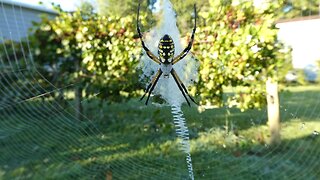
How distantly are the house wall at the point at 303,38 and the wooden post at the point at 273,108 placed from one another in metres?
0.11

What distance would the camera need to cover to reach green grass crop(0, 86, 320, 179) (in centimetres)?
129

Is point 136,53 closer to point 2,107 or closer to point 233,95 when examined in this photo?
point 233,95

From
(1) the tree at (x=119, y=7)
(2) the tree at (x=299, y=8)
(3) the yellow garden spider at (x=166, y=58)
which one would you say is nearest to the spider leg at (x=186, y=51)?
(3) the yellow garden spider at (x=166, y=58)

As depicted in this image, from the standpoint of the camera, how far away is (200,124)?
120 centimetres

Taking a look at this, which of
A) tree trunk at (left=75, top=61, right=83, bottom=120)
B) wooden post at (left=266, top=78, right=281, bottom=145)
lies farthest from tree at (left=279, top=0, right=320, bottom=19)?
tree trunk at (left=75, top=61, right=83, bottom=120)

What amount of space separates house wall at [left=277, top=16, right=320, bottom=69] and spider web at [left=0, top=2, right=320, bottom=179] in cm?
13

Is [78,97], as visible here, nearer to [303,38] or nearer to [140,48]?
[140,48]

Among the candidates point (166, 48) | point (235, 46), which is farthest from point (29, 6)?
point (235, 46)

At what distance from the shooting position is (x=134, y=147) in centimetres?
157

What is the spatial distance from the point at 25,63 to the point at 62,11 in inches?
6.5

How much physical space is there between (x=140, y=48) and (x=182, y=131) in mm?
385

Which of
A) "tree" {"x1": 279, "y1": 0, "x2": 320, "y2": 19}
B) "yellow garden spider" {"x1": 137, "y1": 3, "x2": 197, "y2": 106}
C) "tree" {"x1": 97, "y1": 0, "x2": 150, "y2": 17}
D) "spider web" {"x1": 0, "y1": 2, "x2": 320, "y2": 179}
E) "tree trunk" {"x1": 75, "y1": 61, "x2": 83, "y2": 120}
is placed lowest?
"spider web" {"x1": 0, "y1": 2, "x2": 320, "y2": 179}

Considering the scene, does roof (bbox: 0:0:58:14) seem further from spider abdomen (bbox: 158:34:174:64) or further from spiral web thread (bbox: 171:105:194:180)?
spiral web thread (bbox: 171:105:194:180)

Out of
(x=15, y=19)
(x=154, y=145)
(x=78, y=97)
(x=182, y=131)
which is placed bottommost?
(x=154, y=145)
